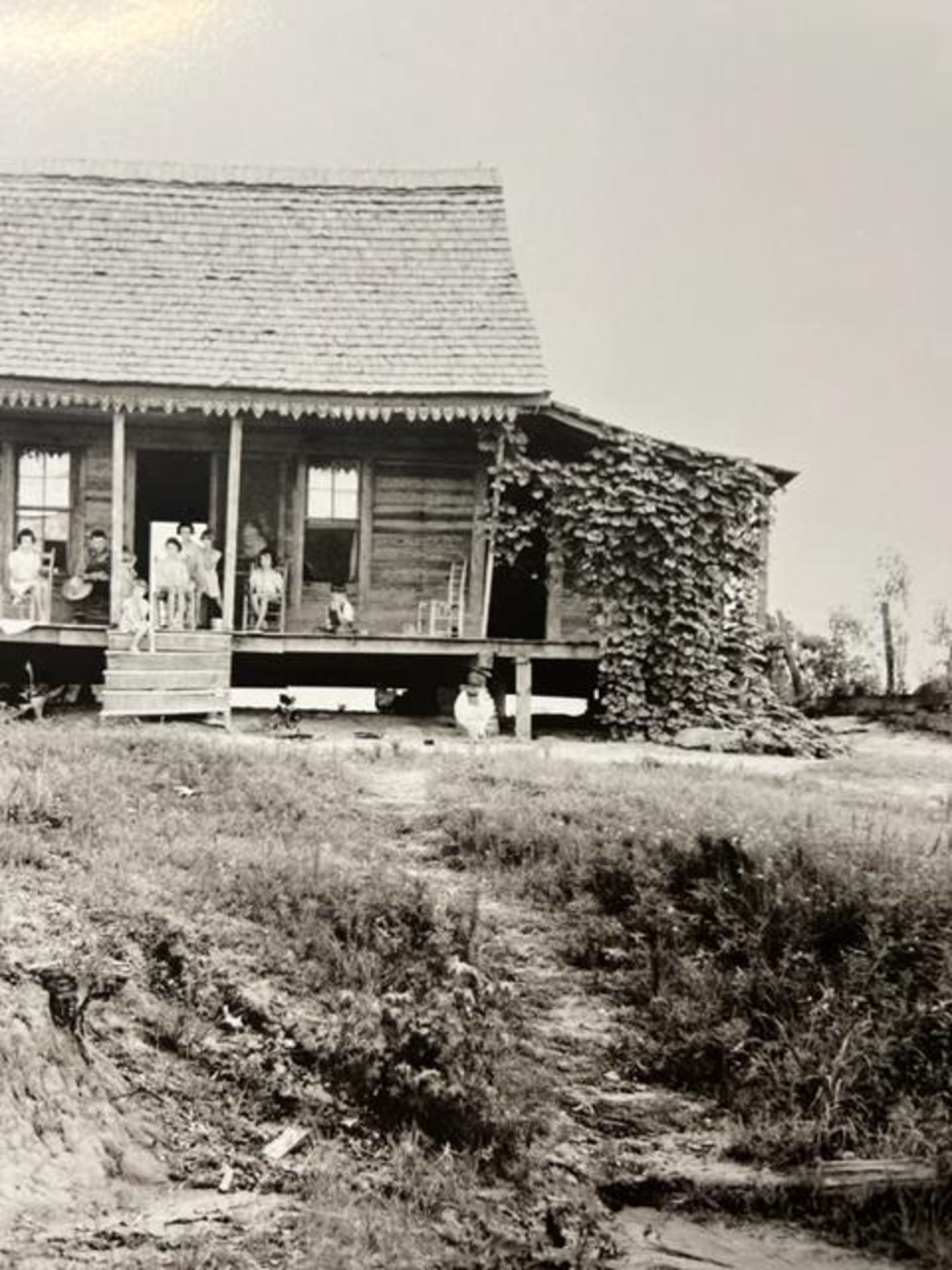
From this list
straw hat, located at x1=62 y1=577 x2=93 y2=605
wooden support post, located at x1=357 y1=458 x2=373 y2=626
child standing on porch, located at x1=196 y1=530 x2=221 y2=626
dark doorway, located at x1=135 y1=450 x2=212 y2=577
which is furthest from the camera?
dark doorway, located at x1=135 y1=450 x2=212 y2=577

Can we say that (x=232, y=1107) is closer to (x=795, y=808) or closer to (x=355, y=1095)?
(x=355, y=1095)

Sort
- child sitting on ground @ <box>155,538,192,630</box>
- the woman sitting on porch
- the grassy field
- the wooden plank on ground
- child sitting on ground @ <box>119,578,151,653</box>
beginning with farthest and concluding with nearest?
1. the woman sitting on porch
2. child sitting on ground @ <box>155,538,192,630</box>
3. child sitting on ground @ <box>119,578,151,653</box>
4. the wooden plank on ground
5. the grassy field

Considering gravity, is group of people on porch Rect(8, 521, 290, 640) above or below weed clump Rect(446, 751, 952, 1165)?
above

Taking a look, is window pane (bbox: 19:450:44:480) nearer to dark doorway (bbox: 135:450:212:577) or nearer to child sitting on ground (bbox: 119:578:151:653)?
dark doorway (bbox: 135:450:212:577)

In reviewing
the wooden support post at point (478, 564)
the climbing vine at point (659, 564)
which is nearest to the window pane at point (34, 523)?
the wooden support post at point (478, 564)

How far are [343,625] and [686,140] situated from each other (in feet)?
25.0

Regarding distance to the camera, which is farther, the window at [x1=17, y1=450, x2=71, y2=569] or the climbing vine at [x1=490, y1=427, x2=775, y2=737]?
the window at [x1=17, y1=450, x2=71, y2=569]

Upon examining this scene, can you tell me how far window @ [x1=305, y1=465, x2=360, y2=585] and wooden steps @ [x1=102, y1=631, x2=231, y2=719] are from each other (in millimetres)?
2530

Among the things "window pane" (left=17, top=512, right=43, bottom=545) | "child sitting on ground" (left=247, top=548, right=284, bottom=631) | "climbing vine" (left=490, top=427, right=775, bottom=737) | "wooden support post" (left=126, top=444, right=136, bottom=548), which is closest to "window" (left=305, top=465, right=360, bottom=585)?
"child sitting on ground" (left=247, top=548, right=284, bottom=631)

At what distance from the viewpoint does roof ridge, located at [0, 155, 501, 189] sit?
18.2 meters

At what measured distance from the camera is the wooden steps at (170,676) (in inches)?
532

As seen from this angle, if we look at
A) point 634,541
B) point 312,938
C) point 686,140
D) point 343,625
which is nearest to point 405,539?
point 343,625

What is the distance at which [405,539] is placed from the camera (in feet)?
54.9

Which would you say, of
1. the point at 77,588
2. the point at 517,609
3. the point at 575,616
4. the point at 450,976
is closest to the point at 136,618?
the point at 77,588
